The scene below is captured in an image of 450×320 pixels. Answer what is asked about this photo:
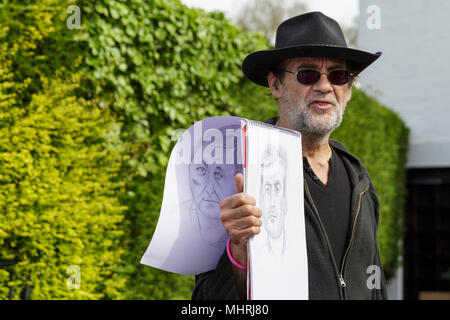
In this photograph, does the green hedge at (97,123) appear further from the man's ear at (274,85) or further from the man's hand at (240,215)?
the man's hand at (240,215)

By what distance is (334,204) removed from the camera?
6.31 ft

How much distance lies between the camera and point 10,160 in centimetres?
310

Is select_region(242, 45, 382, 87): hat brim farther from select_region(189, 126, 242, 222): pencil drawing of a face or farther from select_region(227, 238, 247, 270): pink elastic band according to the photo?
select_region(227, 238, 247, 270): pink elastic band

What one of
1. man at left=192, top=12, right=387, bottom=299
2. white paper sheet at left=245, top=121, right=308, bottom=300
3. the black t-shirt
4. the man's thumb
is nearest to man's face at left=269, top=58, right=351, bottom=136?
man at left=192, top=12, right=387, bottom=299

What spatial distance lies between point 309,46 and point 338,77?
0.58ft

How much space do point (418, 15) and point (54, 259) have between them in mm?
10563

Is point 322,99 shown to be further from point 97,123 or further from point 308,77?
point 97,123

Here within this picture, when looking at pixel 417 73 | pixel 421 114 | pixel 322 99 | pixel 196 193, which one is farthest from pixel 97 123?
pixel 417 73

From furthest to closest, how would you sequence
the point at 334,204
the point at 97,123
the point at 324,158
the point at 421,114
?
the point at 421,114
the point at 97,123
the point at 324,158
the point at 334,204

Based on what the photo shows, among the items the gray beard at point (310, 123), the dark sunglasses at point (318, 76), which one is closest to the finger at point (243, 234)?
the gray beard at point (310, 123)

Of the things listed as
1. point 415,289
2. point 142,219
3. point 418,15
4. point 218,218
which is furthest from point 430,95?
point 218,218

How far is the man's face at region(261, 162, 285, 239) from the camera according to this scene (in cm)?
138

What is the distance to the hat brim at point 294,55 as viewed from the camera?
Answer: 1.89 meters

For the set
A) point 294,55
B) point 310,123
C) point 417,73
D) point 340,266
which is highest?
point 417,73
